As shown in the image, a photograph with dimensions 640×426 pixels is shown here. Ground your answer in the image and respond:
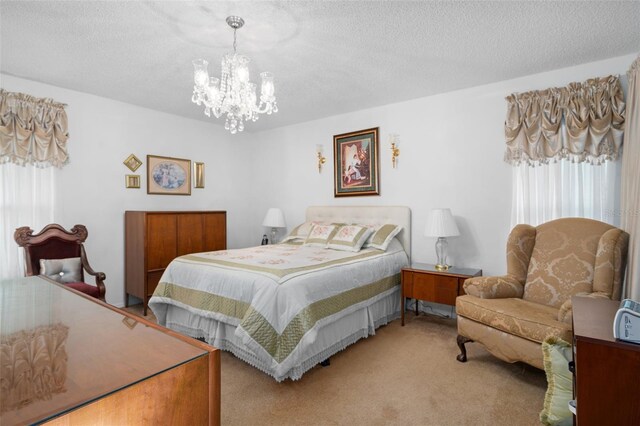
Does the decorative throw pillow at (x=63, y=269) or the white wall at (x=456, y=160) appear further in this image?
the white wall at (x=456, y=160)

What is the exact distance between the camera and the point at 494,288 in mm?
2631

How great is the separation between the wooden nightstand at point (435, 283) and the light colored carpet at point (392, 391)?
486 millimetres

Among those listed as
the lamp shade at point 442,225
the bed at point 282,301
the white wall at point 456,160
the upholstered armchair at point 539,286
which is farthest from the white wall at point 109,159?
the upholstered armchair at point 539,286

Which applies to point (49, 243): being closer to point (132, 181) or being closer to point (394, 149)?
point (132, 181)

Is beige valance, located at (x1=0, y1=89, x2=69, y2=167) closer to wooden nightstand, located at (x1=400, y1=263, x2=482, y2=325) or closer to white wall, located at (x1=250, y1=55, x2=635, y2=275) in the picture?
white wall, located at (x1=250, y1=55, x2=635, y2=275)

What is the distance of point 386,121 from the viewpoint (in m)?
4.20

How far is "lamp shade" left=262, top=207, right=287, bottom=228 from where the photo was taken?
16.4 feet

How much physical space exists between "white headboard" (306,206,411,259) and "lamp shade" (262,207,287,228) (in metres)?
0.42

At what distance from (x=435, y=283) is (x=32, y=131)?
4.34m

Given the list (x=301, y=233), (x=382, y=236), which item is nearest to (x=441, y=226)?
(x=382, y=236)

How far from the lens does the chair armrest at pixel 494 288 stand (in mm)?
2617

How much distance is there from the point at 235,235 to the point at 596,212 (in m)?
4.61

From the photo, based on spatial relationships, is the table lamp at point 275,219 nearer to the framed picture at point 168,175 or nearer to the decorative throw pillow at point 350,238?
the framed picture at point 168,175

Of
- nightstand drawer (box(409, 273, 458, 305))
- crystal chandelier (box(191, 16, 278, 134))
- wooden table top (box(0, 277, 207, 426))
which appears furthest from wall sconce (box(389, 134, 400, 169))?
wooden table top (box(0, 277, 207, 426))
